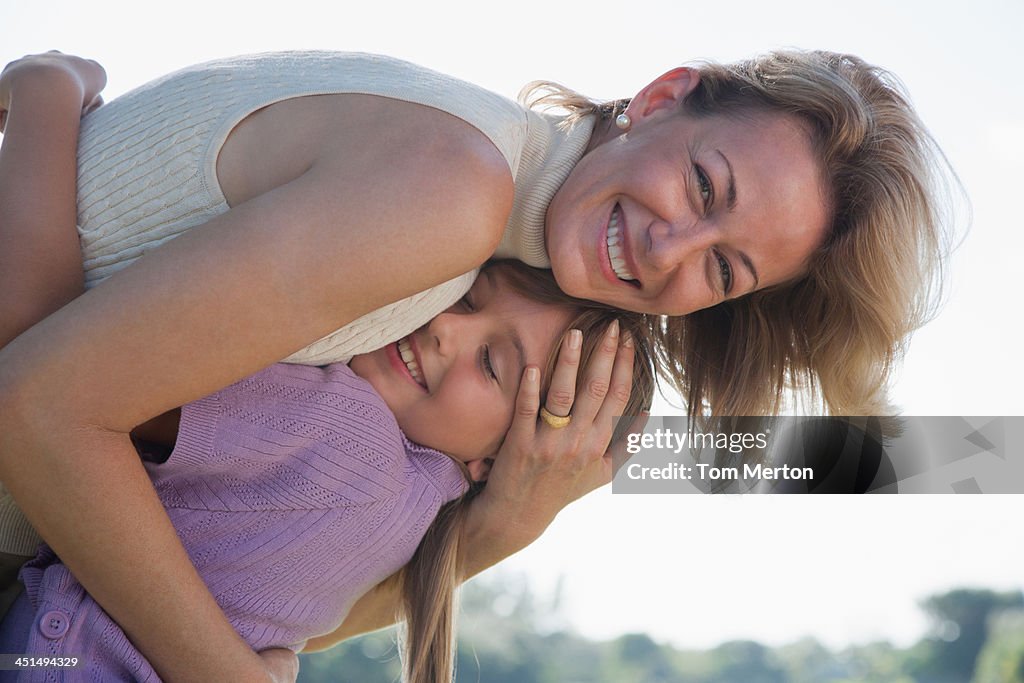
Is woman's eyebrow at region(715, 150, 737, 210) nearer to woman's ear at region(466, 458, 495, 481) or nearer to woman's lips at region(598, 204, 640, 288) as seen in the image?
woman's lips at region(598, 204, 640, 288)

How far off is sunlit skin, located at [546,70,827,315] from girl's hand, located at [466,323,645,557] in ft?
0.87

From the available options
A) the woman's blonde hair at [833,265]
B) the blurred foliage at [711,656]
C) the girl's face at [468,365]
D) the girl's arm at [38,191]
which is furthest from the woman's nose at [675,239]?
the blurred foliage at [711,656]

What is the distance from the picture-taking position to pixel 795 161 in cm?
231

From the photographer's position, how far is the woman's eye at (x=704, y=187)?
2.25 metres

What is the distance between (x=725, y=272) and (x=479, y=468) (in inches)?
31.0

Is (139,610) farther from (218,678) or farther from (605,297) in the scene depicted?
(605,297)

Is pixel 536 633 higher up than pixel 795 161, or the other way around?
pixel 795 161

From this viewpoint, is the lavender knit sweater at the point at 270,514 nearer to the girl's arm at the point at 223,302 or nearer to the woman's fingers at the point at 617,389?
the girl's arm at the point at 223,302

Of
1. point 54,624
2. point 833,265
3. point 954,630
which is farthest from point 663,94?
point 954,630

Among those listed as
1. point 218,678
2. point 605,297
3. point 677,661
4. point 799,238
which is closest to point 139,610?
point 218,678

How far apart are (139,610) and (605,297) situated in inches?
45.6

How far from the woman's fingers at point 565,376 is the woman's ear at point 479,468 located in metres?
0.23

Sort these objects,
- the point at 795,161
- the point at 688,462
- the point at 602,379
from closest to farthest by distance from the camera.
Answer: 1. the point at 795,161
2. the point at 602,379
3. the point at 688,462

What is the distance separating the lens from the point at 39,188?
1.85 metres
